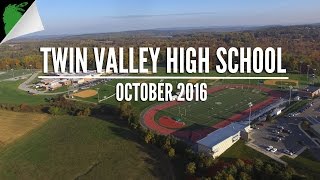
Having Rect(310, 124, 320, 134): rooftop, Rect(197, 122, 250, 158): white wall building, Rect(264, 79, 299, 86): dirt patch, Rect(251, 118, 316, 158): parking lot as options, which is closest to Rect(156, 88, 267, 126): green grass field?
Rect(197, 122, 250, 158): white wall building

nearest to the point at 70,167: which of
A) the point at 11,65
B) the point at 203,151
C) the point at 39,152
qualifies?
the point at 39,152

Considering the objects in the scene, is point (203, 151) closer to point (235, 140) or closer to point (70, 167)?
point (235, 140)

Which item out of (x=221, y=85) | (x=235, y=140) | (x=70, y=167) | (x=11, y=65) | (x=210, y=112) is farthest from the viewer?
(x=11, y=65)

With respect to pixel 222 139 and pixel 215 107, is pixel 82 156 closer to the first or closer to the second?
pixel 222 139

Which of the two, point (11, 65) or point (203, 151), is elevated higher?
point (11, 65)

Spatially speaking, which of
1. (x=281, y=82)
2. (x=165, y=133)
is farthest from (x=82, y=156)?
(x=281, y=82)

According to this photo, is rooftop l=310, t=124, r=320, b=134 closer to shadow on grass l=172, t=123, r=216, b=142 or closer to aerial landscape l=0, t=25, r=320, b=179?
aerial landscape l=0, t=25, r=320, b=179

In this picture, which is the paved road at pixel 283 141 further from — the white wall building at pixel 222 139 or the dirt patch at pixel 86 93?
the dirt patch at pixel 86 93
